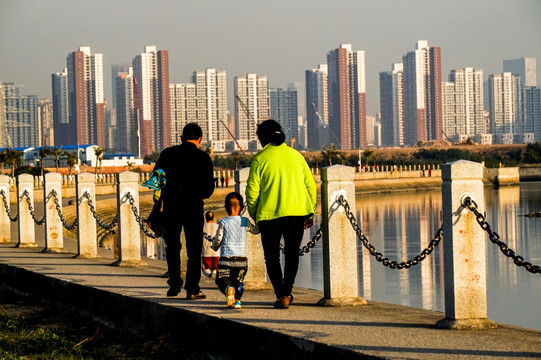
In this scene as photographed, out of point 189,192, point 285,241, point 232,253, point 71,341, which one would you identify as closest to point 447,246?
point 285,241

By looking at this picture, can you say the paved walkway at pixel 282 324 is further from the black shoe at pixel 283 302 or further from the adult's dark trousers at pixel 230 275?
the adult's dark trousers at pixel 230 275

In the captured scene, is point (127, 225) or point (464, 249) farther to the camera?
point (127, 225)

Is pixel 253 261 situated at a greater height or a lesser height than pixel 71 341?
greater

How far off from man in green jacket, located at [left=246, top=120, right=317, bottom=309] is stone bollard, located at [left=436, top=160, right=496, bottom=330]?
158 cm

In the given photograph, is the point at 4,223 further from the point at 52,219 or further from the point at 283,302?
the point at 283,302

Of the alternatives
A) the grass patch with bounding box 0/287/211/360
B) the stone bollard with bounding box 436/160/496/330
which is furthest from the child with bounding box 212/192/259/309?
A: the stone bollard with bounding box 436/160/496/330

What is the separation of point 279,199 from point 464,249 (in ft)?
6.43

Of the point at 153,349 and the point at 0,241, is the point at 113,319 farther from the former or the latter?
the point at 0,241

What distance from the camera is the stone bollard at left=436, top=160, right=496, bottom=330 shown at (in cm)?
784

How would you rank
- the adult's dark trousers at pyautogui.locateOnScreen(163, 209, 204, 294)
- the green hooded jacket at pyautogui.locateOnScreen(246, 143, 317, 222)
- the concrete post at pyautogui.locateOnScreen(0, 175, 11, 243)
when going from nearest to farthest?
the green hooded jacket at pyautogui.locateOnScreen(246, 143, 317, 222), the adult's dark trousers at pyautogui.locateOnScreen(163, 209, 204, 294), the concrete post at pyautogui.locateOnScreen(0, 175, 11, 243)

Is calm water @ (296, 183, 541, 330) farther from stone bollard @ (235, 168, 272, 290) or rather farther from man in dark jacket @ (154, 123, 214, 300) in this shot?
man in dark jacket @ (154, 123, 214, 300)

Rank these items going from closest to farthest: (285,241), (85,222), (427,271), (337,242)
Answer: (285,241) < (337,242) < (85,222) < (427,271)

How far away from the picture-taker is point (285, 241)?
9.03 m

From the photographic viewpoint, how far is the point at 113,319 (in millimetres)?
10125
